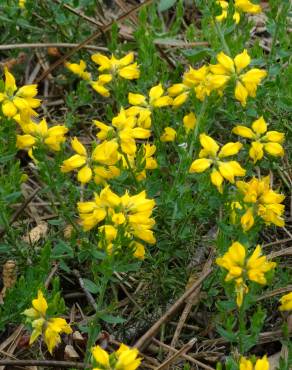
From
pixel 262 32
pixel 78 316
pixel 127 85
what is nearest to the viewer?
pixel 78 316

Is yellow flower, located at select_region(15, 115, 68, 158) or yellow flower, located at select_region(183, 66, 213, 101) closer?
yellow flower, located at select_region(15, 115, 68, 158)

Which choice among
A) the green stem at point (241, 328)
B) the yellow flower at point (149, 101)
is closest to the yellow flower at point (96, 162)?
the yellow flower at point (149, 101)

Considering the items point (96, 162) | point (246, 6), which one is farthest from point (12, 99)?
point (246, 6)

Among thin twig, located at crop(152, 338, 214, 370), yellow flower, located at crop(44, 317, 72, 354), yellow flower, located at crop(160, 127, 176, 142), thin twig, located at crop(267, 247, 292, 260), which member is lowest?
thin twig, located at crop(152, 338, 214, 370)

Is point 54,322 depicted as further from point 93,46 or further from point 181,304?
point 93,46

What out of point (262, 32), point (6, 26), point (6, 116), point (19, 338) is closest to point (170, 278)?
point (19, 338)

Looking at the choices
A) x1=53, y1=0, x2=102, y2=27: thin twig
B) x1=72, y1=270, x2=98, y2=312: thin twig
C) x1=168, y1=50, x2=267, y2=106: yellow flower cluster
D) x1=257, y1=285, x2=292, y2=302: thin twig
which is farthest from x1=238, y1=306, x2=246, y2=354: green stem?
x1=53, y1=0, x2=102, y2=27: thin twig

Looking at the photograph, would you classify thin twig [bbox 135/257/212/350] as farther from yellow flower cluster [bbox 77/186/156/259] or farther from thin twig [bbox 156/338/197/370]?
yellow flower cluster [bbox 77/186/156/259]
